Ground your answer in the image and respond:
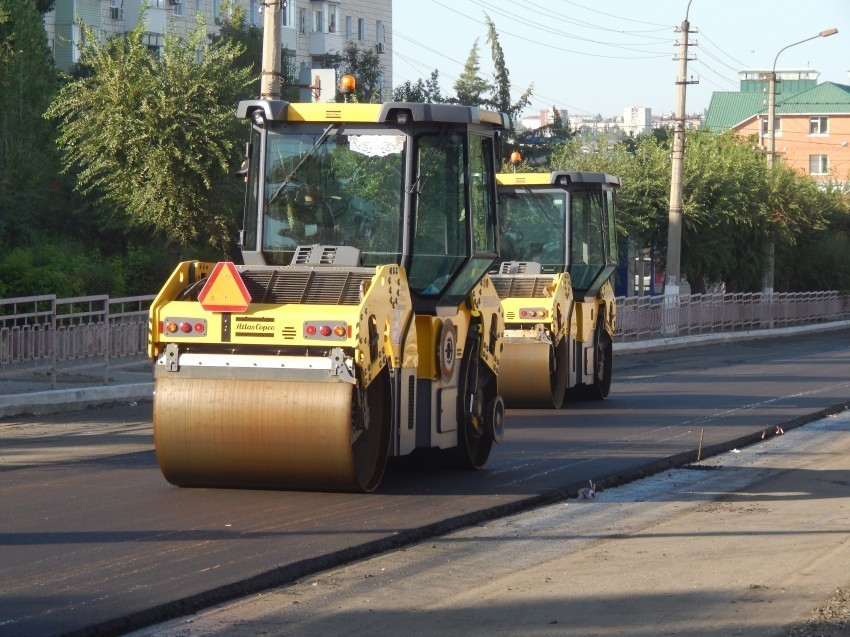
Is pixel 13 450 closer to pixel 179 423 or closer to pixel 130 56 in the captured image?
pixel 179 423

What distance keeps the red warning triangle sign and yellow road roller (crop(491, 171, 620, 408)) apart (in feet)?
23.9

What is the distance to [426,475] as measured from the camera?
33.8 feet

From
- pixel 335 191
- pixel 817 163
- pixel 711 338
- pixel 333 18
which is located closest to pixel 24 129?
pixel 711 338

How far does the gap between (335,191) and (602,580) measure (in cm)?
418

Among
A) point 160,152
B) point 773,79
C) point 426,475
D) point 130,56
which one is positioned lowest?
point 426,475

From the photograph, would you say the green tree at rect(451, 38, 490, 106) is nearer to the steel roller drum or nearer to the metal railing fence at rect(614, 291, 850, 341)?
the metal railing fence at rect(614, 291, 850, 341)

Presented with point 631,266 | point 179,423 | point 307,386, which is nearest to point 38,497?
point 179,423

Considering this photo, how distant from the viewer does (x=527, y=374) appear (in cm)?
1536

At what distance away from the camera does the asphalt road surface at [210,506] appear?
6227 millimetres

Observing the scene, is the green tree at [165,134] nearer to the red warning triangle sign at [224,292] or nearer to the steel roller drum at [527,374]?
the steel roller drum at [527,374]

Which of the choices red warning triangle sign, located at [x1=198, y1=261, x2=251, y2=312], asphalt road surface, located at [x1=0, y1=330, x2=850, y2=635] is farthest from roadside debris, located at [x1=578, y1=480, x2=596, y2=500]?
red warning triangle sign, located at [x1=198, y1=261, x2=251, y2=312]

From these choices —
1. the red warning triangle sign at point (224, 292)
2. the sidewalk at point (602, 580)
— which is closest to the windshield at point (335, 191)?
the red warning triangle sign at point (224, 292)

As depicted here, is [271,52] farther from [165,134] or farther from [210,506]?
[210,506]

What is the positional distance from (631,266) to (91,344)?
35.9 m
